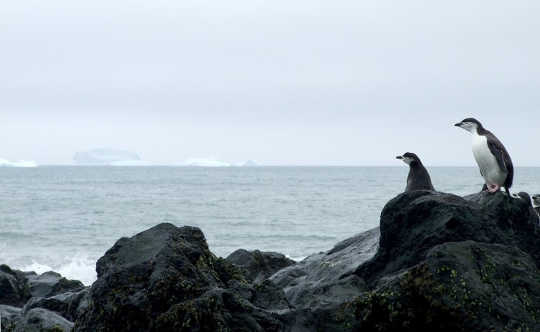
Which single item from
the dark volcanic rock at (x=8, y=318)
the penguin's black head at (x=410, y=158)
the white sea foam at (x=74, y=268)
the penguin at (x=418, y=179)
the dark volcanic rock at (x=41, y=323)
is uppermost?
the penguin's black head at (x=410, y=158)

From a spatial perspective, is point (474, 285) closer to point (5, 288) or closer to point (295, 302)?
point (295, 302)

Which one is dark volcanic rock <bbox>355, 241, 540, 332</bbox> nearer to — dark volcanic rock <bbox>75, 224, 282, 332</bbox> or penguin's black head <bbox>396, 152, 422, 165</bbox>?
dark volcanic rock <bbox>75, 224, 282, 332</bbox>

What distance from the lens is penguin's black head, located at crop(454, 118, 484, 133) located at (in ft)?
39.4

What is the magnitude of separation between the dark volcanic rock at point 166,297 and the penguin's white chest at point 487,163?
5.15 metres

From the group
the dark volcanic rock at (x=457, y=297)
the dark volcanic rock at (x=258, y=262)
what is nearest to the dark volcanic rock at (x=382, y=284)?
the dark volcanic rock at (x=457, y=297)

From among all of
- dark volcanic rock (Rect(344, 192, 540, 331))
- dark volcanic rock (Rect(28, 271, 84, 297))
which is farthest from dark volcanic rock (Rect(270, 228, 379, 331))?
dark volcanic rock (Rect(28, 271, 84, 297))

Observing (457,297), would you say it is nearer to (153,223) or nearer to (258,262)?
(258,262)

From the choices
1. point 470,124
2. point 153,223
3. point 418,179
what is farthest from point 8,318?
point 153,223

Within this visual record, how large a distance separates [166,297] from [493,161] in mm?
6168

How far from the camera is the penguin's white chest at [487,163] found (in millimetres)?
10727

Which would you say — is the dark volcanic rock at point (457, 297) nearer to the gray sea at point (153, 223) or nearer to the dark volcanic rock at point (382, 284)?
the dark volcanic rock at point (382, 284)

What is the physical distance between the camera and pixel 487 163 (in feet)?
35.9

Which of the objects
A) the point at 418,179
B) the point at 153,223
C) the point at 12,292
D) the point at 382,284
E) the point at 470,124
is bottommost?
the point at 153,223

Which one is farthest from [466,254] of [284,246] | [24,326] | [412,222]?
[284,246]
